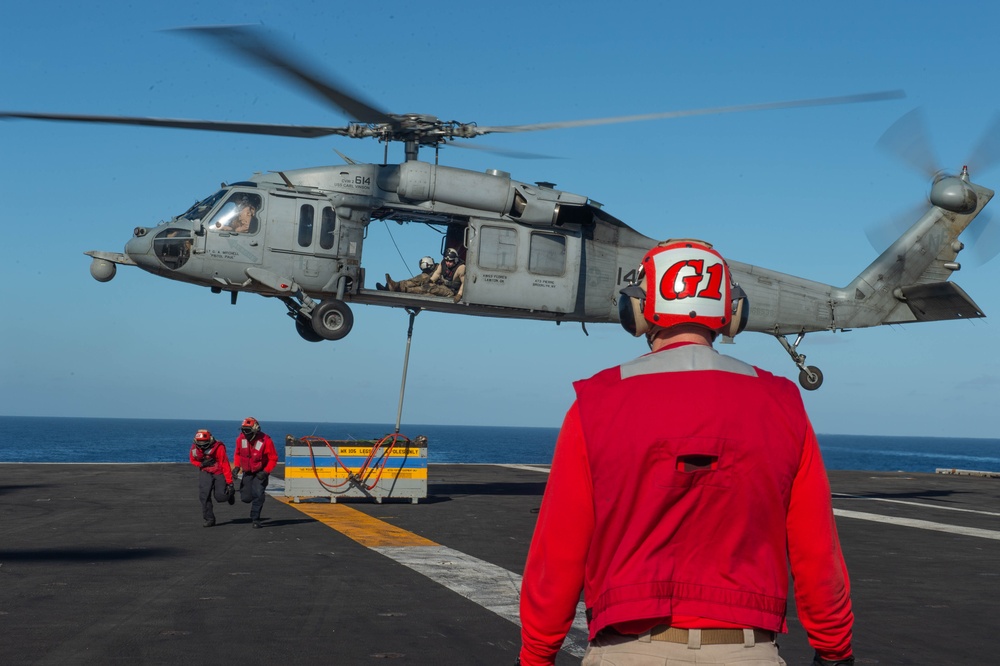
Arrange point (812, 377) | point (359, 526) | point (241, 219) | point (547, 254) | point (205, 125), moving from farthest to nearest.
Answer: point (812, 377), point (547, 254), point (241, 219), point (359, 526), point (205, 125)

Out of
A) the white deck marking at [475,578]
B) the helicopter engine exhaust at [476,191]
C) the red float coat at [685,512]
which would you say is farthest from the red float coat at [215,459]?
the red float coat at [685,512]

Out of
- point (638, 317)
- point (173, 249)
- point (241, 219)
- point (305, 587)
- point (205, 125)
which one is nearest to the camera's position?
point (638, 317)

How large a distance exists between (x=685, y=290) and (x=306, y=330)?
15.9 m

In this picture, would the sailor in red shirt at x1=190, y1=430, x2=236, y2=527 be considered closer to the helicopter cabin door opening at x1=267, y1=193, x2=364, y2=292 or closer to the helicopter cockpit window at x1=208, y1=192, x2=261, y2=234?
the helicopter cabin door opening at x1=267, y1=193, x2=364, y2=292

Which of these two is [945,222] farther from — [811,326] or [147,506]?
[147,506]

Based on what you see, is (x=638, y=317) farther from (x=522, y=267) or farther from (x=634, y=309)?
(x=522, y=267)

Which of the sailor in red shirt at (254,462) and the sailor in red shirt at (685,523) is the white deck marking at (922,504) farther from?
the sailor in red shirt at (685,523)

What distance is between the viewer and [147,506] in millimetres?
18531

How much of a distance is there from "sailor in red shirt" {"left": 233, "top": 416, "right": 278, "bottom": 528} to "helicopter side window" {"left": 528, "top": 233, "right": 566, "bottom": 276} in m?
5.77

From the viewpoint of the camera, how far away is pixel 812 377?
814 inches

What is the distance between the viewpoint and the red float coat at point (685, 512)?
286cm

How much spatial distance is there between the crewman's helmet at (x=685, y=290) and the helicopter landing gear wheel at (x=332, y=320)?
15.0 metres

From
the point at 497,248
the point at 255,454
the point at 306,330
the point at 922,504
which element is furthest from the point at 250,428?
the point at 922,504

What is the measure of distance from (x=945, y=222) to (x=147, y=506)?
18.6m
